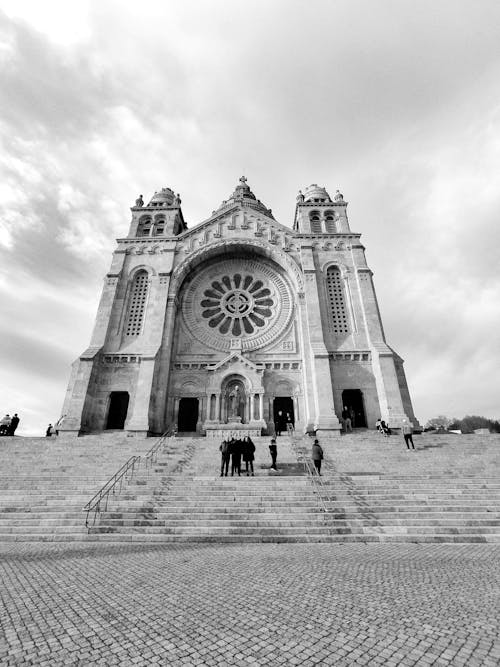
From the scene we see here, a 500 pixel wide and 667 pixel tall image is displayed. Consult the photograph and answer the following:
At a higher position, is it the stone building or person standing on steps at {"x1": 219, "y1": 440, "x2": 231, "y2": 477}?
the stone building

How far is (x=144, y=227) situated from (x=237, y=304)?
11472 mm

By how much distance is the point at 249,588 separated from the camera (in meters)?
4.52

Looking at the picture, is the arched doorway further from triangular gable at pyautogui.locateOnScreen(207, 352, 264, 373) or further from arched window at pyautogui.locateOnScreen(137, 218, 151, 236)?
arched window at pyautogui.locateOnScreen(137, 218, 151, 236)

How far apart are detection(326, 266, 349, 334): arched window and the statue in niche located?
8.36m

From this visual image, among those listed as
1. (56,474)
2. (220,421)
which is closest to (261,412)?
(220,421)

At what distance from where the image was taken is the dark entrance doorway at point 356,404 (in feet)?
70.9

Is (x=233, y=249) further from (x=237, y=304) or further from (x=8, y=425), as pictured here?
(x=8, y=425)

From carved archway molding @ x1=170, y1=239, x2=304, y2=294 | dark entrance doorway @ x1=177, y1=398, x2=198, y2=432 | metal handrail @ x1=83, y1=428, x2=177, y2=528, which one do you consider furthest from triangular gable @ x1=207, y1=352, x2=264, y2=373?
metal handrail @ x1=83, y1=428, x2=177, y2=528

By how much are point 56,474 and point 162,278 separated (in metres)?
16.3

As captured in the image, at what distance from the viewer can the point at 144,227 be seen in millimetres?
29172

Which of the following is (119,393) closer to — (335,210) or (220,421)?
(220,421)

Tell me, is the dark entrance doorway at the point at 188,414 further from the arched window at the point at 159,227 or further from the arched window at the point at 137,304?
the arched window at the point at 159,227

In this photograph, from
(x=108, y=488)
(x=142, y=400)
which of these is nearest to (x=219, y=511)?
(x=108, y=488)

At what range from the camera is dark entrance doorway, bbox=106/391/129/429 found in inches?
867
